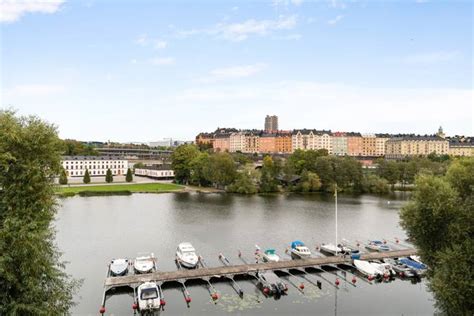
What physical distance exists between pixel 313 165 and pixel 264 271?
52922mm

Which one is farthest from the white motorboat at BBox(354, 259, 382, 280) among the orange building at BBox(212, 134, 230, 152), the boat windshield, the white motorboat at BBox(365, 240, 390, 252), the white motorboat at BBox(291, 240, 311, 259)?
the orange building at BBox(212, 134, 230, 152)

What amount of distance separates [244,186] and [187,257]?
40.7 m

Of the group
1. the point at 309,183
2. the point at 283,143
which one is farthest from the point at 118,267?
the point at 283,143

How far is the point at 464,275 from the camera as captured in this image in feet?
50.5

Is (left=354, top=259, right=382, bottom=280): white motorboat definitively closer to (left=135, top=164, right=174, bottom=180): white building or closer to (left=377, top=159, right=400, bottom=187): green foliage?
(left=377, top=159, right=400, bottom=187): green foliage

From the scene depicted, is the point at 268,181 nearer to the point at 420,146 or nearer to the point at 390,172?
the point at 390,172

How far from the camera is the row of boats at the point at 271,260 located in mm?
20953

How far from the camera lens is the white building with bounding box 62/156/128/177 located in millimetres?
85438

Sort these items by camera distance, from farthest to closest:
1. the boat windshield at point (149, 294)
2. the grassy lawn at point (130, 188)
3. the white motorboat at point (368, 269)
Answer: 1. the grassy lawn at point (130, 188)
2. the white motorboat at point (368, 269)
3. the boat windshield at point (149, 294)

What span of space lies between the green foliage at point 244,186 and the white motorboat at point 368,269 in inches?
1616

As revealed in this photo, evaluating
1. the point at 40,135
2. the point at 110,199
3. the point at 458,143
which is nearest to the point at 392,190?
the point at 110,199

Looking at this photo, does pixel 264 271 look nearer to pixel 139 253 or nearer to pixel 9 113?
pixel 139 253

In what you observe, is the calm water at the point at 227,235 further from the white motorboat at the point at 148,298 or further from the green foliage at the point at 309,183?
the green foliage at the point at 309,183

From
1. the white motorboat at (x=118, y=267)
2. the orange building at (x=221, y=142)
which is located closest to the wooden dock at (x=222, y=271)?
the white motorboat at (x=118, y=267)
